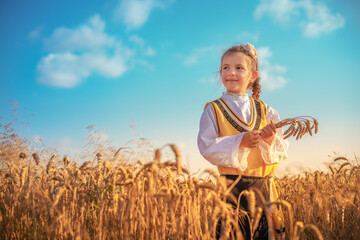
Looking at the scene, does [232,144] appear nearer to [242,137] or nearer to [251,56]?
[242,137]

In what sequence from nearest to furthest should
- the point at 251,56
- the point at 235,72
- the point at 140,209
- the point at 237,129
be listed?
the point at 140,209 → the point at 237,129 → the point at 235,72 → the point at 251,56

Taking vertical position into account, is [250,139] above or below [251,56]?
below

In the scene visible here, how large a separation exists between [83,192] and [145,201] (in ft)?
1.97

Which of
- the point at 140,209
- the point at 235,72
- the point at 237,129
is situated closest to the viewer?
the point at 140,209

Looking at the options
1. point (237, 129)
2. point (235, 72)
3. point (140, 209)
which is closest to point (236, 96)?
point (235, 72)

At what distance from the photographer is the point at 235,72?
2645 mm

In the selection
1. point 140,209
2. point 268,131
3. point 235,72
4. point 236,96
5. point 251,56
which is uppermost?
point 251,56

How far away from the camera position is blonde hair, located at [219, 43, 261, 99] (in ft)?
9.25

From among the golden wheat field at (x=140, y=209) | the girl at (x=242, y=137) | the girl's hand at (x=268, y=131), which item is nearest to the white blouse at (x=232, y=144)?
the girl at (x=242, y=137)

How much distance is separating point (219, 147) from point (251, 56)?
1.06m

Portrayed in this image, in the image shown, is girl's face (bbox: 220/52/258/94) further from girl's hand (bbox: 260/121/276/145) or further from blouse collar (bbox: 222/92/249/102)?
girl's hand (bbox: 260/121/276/145)

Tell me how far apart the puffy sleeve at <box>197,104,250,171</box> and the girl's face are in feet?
1.15

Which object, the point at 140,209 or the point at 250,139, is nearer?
the point at 140,209

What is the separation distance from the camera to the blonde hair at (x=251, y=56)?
282cm
